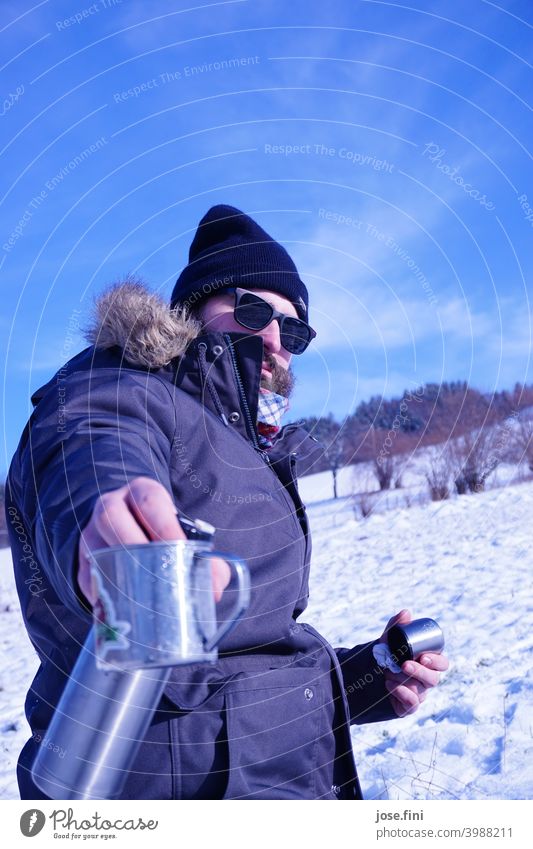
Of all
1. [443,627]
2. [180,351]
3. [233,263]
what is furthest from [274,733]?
[443,627]

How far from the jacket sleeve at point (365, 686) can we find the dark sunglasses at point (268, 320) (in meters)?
0.82

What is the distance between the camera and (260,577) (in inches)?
54.1

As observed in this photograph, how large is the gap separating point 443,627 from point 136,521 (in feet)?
11.7

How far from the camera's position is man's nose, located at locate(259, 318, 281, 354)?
6.02ft

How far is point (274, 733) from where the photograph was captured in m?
1.32

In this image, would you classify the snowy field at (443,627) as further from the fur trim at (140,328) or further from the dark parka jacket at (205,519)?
the fur trim at (140,328)

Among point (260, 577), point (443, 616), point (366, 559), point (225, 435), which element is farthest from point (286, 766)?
point (366, 559)

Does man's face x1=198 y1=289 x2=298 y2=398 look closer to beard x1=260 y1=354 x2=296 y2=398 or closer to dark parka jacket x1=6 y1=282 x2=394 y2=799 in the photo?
beard x1=260 y1=354 x2=296 y2=398

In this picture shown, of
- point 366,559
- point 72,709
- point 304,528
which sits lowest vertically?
point 366,559

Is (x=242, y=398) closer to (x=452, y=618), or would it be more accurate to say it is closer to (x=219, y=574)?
(x=219, y=574)

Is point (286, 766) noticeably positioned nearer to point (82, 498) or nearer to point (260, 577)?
point (260, 577)

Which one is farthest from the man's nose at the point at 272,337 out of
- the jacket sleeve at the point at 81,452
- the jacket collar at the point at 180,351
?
the jacket sleeve at the point at 81,452

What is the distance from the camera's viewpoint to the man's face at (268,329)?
5.75ft
